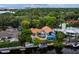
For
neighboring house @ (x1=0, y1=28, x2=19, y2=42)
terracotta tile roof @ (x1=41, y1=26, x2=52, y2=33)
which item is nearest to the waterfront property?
neighboring house @ (x1=0, y1=28, x2=19, y2=42)

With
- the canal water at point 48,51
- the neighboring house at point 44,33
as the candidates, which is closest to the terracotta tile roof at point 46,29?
the neighboring house at point 44,33

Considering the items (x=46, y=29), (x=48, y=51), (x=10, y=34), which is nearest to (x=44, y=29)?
(x=46, y=29)

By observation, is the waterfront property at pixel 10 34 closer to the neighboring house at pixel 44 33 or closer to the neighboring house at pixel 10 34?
the neighboring house at pixel 10 34

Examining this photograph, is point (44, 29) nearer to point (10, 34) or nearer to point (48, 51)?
point (48, 51)

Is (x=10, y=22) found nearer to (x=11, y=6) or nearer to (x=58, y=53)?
(x=11, y=6)
